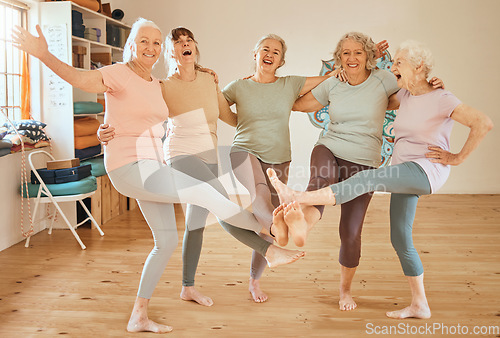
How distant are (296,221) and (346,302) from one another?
1016 millimetres

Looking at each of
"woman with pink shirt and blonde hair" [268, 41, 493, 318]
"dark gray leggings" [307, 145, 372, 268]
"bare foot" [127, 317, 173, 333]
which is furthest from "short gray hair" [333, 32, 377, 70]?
"bare foot" [127, 317, 173, 333]

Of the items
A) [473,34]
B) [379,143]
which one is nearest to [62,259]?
[379,143]

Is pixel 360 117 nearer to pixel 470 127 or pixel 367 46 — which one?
pixel 367 46

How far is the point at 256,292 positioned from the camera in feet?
11.1

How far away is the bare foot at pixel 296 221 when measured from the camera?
97.8 inches

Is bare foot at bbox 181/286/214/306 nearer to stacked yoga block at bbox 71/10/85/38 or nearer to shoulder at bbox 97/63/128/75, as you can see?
shoulder at bbox 97/63/128/75

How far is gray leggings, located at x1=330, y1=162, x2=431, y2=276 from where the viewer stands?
2672mm

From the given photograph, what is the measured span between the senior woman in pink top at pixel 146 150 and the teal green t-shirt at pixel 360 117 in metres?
0.70

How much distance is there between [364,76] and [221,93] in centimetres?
87

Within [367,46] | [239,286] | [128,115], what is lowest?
[239,286]

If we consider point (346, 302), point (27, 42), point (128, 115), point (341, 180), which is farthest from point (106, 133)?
point (346, 302)

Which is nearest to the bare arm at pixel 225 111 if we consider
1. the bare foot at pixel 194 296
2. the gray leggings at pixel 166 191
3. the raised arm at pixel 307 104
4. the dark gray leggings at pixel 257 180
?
the dark gray leggings at pixel 257 180

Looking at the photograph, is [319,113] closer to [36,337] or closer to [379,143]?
[379,143]

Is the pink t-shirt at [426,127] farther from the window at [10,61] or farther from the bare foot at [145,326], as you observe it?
the window at [10,61]
